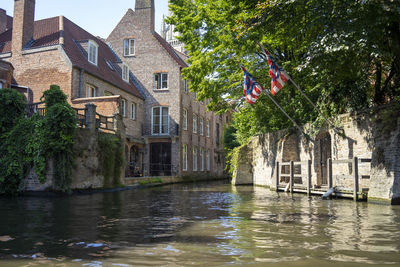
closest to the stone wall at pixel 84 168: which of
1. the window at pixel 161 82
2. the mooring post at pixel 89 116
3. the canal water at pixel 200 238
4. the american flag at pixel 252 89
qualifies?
the mooring post at pixel 89 116

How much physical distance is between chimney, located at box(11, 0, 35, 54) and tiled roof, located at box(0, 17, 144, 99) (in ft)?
1.83

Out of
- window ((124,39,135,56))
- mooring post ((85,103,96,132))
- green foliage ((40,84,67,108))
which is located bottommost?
mooring post ((85,103,96,132))

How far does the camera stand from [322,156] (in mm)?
17031

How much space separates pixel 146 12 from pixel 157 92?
6998 mm

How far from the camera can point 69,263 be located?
4.39 meters

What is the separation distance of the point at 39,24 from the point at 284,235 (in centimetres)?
2473

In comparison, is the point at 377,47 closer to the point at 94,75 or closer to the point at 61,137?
the point at 61,137

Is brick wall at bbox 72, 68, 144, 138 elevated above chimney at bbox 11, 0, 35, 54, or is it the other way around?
chimney at bbox 11, 0, 35, 54

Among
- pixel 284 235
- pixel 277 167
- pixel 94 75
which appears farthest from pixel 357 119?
pixel 94 75

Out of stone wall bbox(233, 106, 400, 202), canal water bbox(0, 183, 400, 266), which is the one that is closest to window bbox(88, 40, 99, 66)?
stone wall bbox(233, 106, 400, 202)

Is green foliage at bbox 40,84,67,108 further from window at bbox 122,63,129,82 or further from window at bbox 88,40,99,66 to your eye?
window at bbox 122,63,129,82

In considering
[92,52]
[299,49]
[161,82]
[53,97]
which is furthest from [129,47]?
[299,49]

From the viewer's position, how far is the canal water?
455 centimetres

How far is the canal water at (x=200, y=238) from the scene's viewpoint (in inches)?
179
